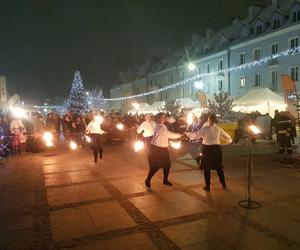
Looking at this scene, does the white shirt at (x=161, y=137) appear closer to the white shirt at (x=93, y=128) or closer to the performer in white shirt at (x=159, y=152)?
the performer in white shirt at (x=159, y=152)

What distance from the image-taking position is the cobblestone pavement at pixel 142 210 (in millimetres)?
5324

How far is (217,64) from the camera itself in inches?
1677

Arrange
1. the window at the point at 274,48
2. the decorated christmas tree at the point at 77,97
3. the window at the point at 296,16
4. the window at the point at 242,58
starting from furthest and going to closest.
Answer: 1. the decorated christmas tree at the point at 77,97
2. the window at the point at 242,58
3. the window at the point at 274,48
4. the window at the point at 296,16

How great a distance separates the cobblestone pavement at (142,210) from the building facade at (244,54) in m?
23.9

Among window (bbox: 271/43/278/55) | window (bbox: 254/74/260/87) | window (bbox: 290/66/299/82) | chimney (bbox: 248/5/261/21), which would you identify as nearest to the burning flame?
window (bbox: 290/66/299/82)

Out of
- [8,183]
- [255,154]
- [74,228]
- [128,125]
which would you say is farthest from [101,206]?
[128,125]

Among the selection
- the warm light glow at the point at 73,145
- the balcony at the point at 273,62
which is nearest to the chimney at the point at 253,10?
the balcony at the point at 273,62

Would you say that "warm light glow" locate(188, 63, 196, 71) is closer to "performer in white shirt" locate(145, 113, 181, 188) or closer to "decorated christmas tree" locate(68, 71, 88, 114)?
"decorated christmas tree" locate(68, 71, 88, 114)

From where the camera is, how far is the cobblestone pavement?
5.32 meters

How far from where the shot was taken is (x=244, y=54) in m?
37.7

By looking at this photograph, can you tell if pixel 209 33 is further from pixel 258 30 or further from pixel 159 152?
pixel 159 152

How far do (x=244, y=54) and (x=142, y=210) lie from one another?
34046 millimetres

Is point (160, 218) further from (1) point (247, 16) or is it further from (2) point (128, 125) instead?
(1) point (247, 16)

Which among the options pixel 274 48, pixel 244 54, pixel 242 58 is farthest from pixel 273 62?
pixel 242 58
